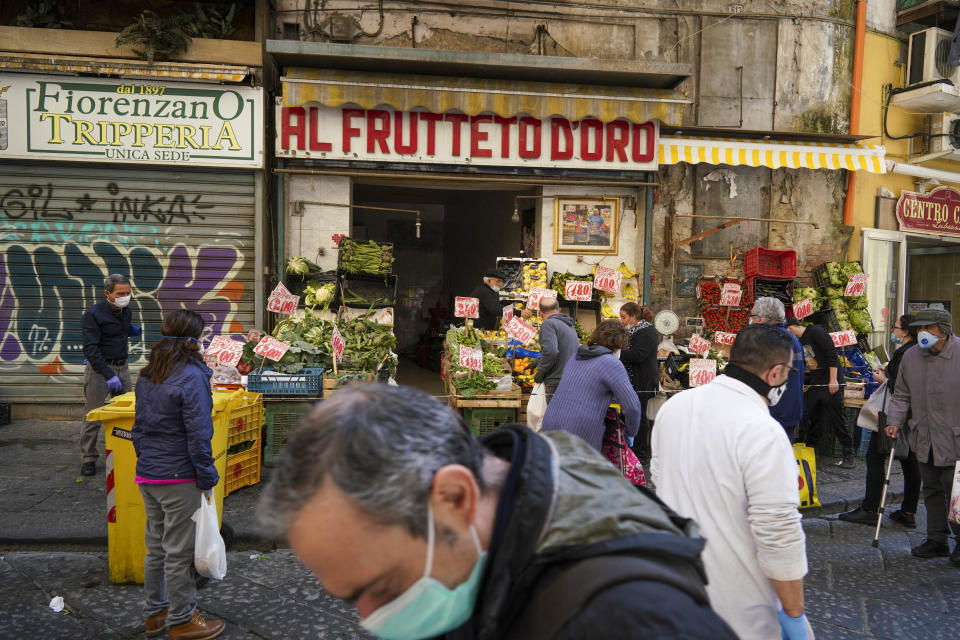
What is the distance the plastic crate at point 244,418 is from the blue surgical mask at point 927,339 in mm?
5795

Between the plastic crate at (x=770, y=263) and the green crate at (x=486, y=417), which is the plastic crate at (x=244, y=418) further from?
the plastic crate at (x=770, y=263)

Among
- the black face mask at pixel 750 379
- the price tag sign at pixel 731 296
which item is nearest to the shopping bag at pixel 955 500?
the black face mask at pixel 750 379

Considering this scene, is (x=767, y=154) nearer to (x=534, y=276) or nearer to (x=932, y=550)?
(x=534, y=276)

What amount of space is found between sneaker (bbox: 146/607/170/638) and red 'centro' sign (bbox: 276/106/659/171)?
6643mm

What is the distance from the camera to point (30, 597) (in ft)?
14.1

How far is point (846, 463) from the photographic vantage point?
8.01m

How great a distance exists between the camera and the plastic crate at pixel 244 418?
234 inches

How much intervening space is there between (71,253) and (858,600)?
994 centimetres

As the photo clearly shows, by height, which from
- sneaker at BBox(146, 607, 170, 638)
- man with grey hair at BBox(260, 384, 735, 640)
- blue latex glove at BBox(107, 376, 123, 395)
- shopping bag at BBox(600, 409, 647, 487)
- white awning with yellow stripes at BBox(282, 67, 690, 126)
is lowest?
sneaker at BBox(146, 607, 170, 638)

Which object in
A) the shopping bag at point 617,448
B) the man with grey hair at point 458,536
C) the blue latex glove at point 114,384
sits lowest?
the shopping bag at point 617,448

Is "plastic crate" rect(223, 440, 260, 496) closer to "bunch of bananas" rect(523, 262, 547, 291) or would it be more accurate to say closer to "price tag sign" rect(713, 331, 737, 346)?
"bunch of bananas" rect(523, 262, 547, 291)

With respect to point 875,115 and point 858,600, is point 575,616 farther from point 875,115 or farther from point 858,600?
point 875,115

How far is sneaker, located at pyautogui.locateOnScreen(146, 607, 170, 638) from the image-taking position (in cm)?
384

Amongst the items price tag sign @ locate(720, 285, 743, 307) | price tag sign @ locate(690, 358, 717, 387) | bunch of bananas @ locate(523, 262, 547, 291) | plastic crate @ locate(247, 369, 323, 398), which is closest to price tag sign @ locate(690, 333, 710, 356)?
price tag sign @ locate(690, 358, 717, 387)
